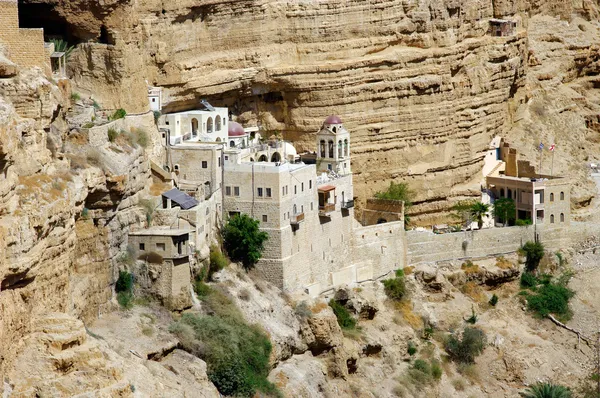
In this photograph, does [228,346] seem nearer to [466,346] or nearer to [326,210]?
[326,210]

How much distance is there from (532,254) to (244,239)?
43.0ft

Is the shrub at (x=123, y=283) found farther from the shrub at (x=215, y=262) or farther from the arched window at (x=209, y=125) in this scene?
the arched window at (x=209, y=125)

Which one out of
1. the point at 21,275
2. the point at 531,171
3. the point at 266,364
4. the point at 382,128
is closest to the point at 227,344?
the point at 266,364

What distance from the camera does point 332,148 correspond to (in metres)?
57.1

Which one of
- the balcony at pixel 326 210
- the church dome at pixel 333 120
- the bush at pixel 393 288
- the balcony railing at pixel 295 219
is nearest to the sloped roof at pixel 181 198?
the balcony railing at pixel 295 219

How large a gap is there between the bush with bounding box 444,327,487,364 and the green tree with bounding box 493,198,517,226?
234 inches

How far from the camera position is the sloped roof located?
5028 cm

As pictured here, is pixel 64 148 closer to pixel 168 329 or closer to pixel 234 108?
pixel 168 329

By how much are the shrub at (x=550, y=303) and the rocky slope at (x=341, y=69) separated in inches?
192

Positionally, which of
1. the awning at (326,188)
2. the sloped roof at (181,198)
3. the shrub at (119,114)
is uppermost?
the shrub at (119,114)

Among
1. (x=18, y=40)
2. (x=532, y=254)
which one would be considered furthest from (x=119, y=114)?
(x=532, y=254)

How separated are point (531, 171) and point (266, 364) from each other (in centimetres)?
1781

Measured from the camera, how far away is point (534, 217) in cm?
6128

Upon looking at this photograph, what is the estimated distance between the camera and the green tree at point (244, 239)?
52.4m
